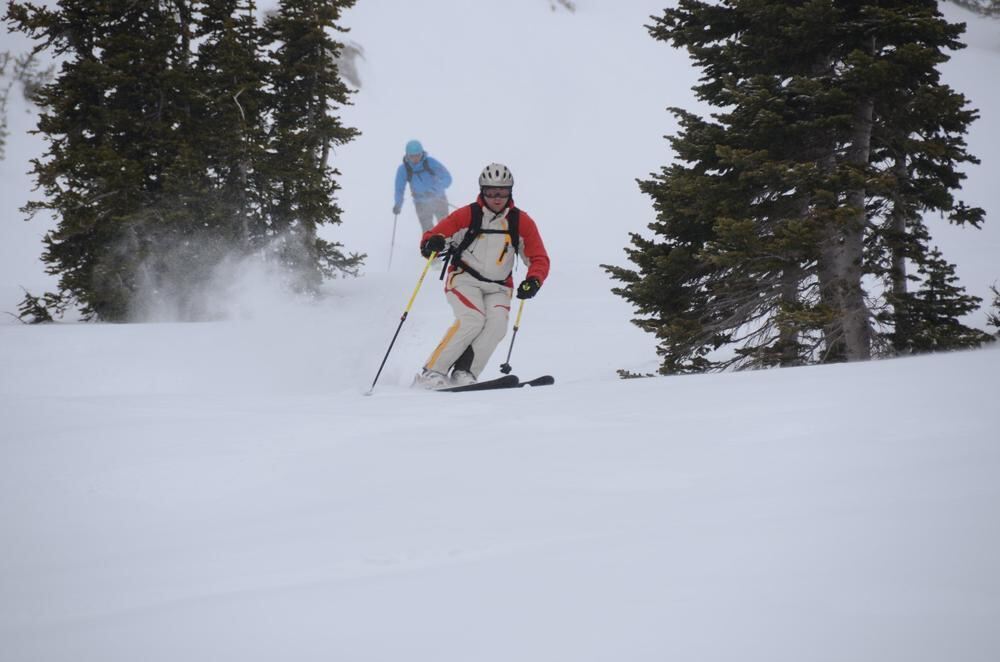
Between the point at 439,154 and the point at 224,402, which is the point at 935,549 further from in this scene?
the point at 439,154

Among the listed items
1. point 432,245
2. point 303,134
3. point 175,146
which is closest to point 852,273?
point 432,245

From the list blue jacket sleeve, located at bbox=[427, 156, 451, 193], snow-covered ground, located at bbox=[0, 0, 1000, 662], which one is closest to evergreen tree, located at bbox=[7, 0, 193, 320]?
blue jacket sleeve, located at bbox=[427, 156, 451, 193]

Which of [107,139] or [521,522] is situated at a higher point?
[107,139]

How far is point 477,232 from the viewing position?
23.6 ft

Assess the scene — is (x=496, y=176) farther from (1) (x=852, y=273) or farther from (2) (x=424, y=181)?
(2) (x=424, y=181)

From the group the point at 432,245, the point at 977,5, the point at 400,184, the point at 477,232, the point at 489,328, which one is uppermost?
the point at 977,5

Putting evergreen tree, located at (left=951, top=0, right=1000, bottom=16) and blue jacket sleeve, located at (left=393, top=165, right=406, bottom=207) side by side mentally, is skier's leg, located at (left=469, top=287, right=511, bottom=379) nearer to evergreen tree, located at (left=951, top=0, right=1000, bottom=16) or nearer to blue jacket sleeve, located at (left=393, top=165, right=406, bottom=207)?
blue jacket sleeve, located at (left=393, top=165, right=406, bottom=207)

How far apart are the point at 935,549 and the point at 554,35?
166 feet

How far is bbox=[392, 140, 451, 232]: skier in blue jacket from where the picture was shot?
599 inches

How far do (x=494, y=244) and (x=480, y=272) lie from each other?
353 mm

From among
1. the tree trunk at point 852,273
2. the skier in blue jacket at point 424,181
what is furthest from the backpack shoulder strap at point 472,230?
the skier in blue jacket at point 424,181

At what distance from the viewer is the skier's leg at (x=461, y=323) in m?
7.25

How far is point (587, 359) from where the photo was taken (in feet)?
36.7

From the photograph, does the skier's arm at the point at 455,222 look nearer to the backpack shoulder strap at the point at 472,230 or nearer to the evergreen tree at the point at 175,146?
the backpack shoulder strap at the point at 472,230
